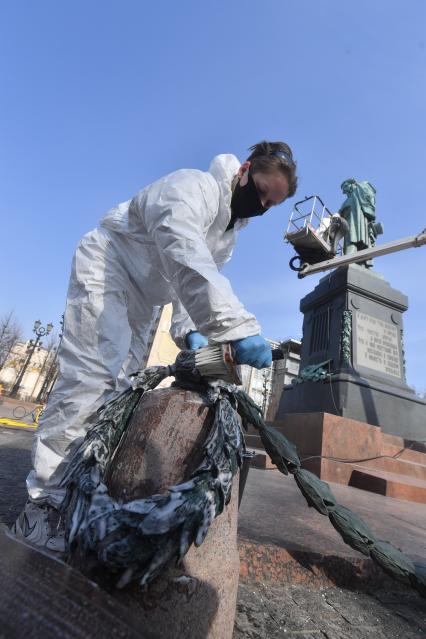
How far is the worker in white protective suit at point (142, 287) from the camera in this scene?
4.32 ft

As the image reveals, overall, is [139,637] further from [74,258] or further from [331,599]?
[74,258]

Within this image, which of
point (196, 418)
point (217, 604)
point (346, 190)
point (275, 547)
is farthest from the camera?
point (346, 190)

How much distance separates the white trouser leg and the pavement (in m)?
0.38

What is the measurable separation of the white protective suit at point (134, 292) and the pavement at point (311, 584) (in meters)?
0.54

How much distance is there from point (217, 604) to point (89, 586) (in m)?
0.39

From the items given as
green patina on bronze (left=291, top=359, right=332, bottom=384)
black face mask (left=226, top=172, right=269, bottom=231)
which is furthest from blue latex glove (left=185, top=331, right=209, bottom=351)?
green patina on bronze (left=291, top=359, right=332, bottom=384)

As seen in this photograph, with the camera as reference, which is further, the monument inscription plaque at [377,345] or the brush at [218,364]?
the monument inscription plaque at [377,345]

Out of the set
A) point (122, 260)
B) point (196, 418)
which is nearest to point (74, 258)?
point (122, 260)

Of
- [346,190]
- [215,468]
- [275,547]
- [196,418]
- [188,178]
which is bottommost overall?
[275,547]

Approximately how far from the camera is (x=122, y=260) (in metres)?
2.02

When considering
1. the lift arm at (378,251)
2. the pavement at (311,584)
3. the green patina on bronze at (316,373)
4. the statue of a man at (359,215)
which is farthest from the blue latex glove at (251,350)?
the statue of a man at (359,215)

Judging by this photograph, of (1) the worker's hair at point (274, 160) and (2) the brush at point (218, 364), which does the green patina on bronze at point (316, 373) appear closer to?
(1) the worker's hair at point (274, 160)

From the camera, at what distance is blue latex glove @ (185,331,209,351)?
165 cm

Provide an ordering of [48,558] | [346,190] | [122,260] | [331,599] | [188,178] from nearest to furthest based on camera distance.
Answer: [48,558] < [331,599] < [188,178] < [122,260] < [346,190]
